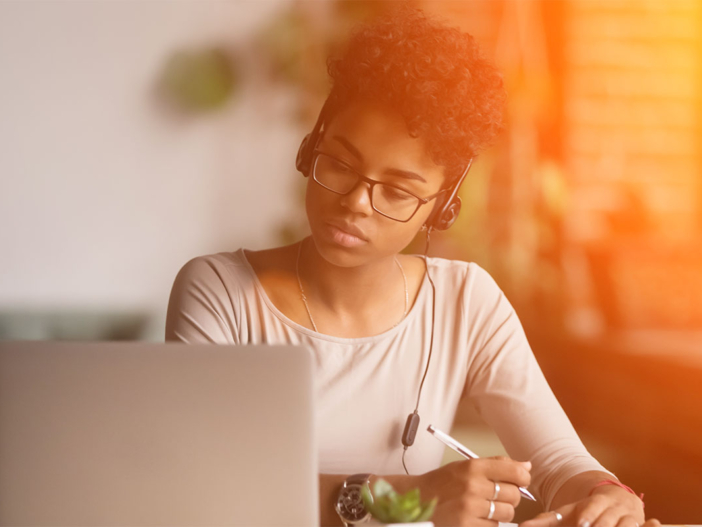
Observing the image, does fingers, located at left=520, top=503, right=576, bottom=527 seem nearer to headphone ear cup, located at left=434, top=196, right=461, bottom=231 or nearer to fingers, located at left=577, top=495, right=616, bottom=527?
fingers, located at left=577, top=495, right=616, bottom=527

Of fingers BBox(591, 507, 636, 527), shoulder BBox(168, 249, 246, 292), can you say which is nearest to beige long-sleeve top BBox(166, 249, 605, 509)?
shoulder BBox(168, 249, 246, 292)

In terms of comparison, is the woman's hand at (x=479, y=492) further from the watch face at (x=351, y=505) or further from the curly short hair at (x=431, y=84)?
the curly short hair at (x=431, y=84)

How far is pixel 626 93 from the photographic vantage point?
178cm

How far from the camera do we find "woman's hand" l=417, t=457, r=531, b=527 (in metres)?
1.05

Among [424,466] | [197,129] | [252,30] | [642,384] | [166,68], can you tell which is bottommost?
[424,466]

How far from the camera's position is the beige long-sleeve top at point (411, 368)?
4.72ft

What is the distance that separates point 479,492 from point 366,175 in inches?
26.7

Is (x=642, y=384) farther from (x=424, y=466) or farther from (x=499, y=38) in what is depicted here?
(x=499, y=38)

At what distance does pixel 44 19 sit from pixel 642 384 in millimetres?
1872

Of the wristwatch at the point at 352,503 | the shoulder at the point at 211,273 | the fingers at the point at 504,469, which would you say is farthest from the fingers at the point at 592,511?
the shoulder at the point at 211,273

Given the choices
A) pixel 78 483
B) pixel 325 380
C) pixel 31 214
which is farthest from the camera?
pixel 31 214

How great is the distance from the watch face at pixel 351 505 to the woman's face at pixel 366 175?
0.49 metres

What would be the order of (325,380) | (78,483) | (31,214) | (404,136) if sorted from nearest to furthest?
(78,483)
(404,136)
(325,380)
(31,214)

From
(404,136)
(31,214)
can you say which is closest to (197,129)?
(31,214)
